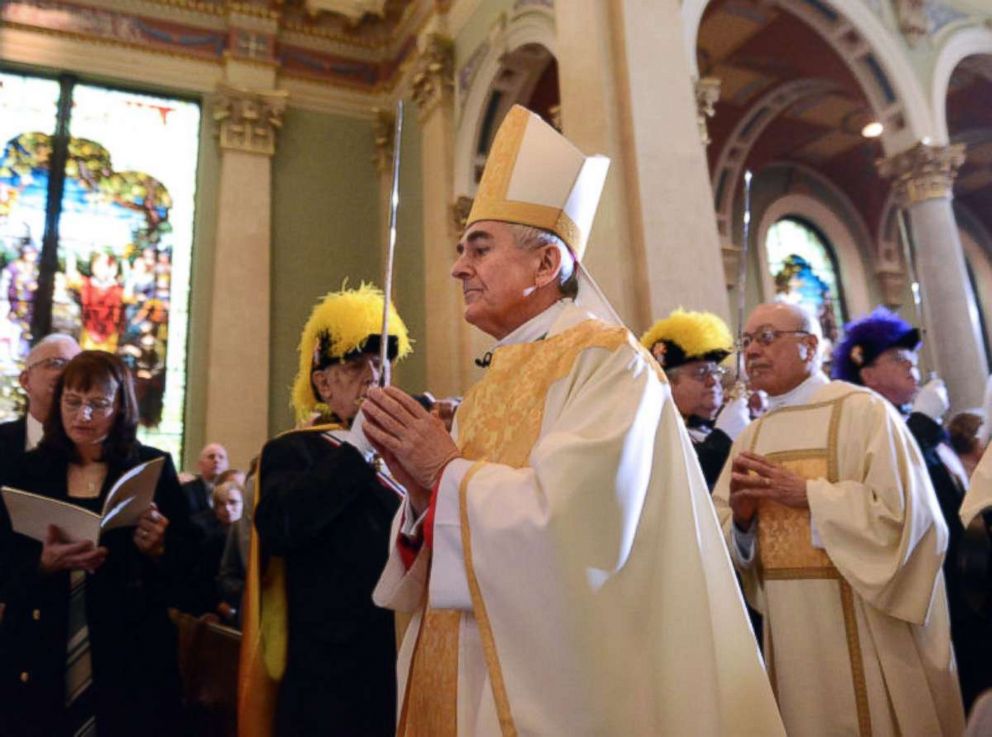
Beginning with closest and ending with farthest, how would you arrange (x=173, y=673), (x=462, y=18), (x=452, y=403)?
(x=173, y=673)
(x=452, y=403)
(x=462, y=18)

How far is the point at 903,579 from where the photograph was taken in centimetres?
242

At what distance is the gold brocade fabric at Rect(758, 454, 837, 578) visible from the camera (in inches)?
100

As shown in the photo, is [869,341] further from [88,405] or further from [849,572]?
[88,405]

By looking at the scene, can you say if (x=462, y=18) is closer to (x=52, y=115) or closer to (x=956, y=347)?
(x=52, y=115)

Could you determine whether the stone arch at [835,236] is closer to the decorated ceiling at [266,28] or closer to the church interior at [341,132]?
the church interior at [341,132]

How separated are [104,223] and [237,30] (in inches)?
109

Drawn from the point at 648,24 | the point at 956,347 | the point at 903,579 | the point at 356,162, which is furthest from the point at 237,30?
the point at 903,579

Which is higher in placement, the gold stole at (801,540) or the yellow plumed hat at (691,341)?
the yellow plumed hat at (691,341)

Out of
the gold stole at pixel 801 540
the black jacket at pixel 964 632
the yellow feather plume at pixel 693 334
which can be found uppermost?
the yellow feather plume at pixel 693 334

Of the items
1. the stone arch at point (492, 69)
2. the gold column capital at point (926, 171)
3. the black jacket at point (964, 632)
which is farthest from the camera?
the gold column capital at point (926, 171)

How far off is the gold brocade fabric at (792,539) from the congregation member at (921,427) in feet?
3.24

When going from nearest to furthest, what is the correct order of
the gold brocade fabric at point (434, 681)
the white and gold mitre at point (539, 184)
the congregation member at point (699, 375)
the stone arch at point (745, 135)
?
the gold brocade fabric at point (434, 681), the white and gold mitre at point (539, 184), the congregation member at point (699, 375), the stone arch at point (745, 135)

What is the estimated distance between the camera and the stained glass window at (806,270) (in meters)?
12.3

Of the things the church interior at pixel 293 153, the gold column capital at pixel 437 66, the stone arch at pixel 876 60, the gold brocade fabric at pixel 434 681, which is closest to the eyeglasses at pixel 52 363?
the gold brocade fabric at pixel 434 681
